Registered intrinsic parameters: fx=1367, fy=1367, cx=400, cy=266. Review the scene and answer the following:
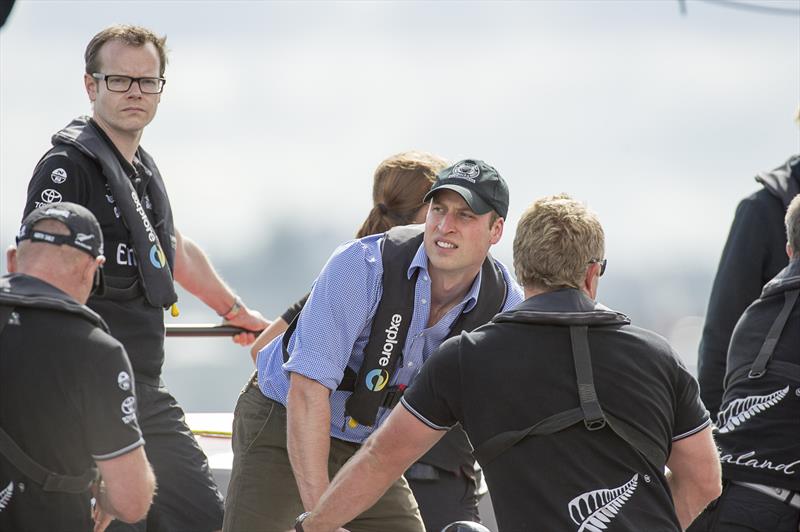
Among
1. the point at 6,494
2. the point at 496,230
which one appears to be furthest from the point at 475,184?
the point at 6,494

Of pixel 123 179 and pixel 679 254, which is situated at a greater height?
pixel 123 179

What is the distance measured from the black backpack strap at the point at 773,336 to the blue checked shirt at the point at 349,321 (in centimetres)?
84

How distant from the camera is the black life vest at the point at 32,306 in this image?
3.04 metres

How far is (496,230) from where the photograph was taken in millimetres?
4043

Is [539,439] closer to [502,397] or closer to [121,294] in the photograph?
[502,397]

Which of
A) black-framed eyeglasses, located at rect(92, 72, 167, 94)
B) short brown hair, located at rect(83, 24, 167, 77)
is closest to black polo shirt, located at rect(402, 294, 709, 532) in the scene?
black-framed eyeglasses, located at rect(92, 72, 167, 94)

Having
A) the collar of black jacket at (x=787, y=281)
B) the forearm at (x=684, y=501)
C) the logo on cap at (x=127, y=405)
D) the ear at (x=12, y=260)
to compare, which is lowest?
the forearm at (x=684, y=501)

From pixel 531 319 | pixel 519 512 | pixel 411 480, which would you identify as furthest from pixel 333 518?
pixel 411 480

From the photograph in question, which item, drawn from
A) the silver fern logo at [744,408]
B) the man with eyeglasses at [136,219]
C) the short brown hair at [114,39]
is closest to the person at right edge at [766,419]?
the silver fern logo at [744,408]

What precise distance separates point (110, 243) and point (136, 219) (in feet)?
0.37

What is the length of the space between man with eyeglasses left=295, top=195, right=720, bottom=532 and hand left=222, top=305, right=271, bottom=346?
8.79ft

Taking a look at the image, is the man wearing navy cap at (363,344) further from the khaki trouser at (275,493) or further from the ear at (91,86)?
the ear at (91,86)

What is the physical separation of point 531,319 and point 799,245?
3.93ft

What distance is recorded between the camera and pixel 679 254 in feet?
359
